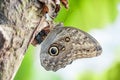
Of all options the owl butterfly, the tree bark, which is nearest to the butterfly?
the owl butterfly

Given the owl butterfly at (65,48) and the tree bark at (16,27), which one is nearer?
the tree bark at (16,27)

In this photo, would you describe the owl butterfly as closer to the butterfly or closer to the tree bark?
the butterfly

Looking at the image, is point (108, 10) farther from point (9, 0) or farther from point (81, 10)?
point (9, 0)

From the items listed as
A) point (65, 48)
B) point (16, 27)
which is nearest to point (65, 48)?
point (65, 48)

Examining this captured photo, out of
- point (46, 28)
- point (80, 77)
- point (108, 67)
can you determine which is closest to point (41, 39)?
point (46, 28)

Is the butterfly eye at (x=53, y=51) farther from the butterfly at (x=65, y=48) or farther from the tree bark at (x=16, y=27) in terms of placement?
the tree bark at (x=16, y=27)

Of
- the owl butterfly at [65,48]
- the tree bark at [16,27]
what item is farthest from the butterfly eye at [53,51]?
the tree bark at [16,27]

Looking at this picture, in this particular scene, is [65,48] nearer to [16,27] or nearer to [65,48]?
[65,48]
